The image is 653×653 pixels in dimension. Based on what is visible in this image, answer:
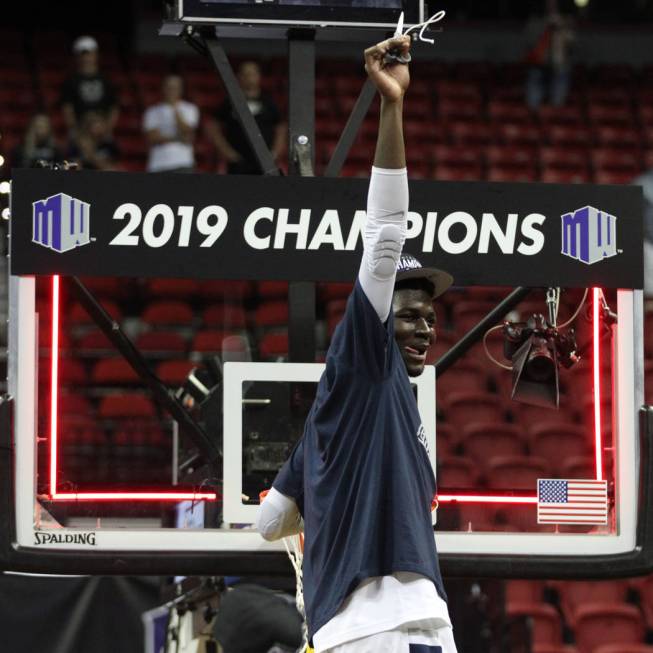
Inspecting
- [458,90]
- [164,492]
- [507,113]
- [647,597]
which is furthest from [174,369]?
[458,90]

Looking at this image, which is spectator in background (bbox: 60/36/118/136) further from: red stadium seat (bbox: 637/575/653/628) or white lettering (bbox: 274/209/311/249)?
white lettering (bbox: 274/209/311/249)

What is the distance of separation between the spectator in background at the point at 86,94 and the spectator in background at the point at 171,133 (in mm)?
348

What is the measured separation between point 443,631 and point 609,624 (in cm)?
568

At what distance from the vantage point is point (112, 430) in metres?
9.64

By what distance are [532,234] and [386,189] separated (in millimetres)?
1691

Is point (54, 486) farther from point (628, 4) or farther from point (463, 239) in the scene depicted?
point (628, 4)

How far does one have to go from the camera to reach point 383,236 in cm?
371

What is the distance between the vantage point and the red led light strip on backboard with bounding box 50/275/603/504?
510cm

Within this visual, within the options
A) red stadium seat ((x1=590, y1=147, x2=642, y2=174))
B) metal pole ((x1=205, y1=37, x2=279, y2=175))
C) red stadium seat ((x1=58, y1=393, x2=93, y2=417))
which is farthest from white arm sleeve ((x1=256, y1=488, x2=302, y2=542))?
red stadium seat ((x1=590, y1=147, x2=642, y2=174))

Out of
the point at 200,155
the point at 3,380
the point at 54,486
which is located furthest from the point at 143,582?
the point at 200,155

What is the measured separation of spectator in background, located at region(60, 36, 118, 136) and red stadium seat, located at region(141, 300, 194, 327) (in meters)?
1.81

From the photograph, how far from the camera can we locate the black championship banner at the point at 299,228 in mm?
5168

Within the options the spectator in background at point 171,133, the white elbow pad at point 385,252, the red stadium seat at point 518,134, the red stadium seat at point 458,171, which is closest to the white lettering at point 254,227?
the white elbow pad at point 385,252

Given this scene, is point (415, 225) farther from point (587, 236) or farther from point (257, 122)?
point (257, 122)
